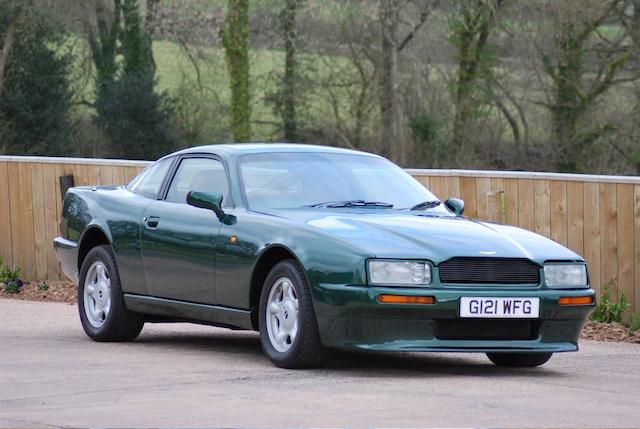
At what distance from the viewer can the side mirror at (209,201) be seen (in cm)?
959

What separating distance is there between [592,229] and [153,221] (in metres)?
4.08

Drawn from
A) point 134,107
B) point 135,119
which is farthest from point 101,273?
point 135,119

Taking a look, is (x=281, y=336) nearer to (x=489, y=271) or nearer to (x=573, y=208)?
(x=489, y=271)

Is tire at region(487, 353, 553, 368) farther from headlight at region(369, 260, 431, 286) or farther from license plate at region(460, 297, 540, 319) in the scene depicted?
headlight at region(369, 260, 431, 286)

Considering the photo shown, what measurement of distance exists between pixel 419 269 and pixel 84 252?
367 cm

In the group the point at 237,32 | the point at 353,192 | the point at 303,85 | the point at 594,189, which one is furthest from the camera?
the point at 303,85

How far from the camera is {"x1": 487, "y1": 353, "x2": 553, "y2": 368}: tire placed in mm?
9375

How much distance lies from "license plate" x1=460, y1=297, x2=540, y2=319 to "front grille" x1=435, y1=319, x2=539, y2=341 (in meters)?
0.09

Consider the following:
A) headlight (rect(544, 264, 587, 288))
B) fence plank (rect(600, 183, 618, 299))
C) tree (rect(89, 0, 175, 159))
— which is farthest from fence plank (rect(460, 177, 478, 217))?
tree (rect(89, 0, 175, 159))

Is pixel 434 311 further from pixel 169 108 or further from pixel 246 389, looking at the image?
pixel 169 108

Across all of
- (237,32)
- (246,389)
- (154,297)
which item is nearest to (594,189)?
(154,297)

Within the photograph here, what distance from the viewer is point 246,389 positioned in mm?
7891

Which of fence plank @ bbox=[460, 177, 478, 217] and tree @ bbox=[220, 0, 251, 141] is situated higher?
tree @ bbox=[220, 0, 251, 141]

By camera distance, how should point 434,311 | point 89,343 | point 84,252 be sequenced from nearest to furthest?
point 434,311, point 89,343, point 84,252
